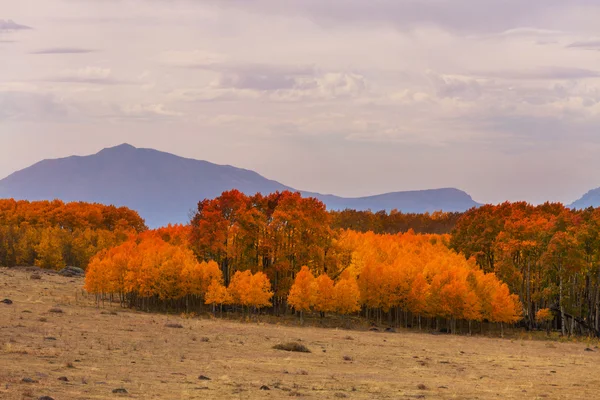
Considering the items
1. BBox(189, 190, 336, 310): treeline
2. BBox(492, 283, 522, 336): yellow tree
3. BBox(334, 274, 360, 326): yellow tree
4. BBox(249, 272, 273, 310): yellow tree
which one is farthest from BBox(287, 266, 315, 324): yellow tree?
BBox(492, 283, 522, 336): yellow tree

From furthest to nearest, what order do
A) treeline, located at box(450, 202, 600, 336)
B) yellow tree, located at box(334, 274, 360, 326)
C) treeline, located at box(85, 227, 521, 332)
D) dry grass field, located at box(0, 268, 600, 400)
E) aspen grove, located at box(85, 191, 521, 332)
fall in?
aspen grove, located at box(85, 191, 521, 332), yellow tree, located at box(334, 274, 360, 326), treeline, located at box(85, 227, 521, 332), treeline, located at box(450, 202, 600, 336), dry grass field, located at box(0, 268, 600, 400)

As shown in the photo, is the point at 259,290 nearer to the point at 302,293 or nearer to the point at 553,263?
the point at 302,293

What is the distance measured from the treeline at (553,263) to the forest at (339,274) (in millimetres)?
199

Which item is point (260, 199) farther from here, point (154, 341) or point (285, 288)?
point (154, 341)

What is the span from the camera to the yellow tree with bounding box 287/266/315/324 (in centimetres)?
10375

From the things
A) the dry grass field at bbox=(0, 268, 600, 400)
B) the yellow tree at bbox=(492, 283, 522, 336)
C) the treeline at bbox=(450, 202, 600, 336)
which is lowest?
the dry grass field at bbox=(0, 268, 600, 400)

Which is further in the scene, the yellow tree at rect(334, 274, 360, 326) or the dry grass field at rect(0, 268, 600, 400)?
the yellow tree at rect(334, 274, 360, 326)

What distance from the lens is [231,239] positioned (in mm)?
118188

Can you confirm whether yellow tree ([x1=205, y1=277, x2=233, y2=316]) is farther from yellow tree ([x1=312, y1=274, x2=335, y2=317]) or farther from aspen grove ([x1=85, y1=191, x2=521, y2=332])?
yellow tree ([x1=312, y1=274, x2=335, y2=317])

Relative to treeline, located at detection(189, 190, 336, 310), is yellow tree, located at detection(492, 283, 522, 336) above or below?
below

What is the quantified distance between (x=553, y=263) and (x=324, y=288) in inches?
1250

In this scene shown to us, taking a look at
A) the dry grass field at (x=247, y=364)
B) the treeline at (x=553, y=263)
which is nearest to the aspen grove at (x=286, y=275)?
the treeline at (x=553, y=263)

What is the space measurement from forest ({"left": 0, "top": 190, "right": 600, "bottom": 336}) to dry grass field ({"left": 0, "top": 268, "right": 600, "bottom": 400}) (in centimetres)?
2011

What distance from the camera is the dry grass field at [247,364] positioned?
38.2 m
